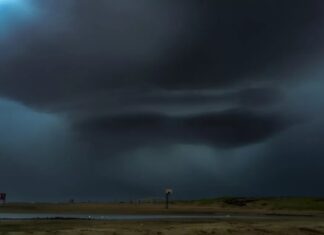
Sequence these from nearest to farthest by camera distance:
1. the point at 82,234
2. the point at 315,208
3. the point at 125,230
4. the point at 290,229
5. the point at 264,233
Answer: the point at 82,234 → the point at 125,230 → the point at 264,233 → the point at 290,229 → the point at 315,208

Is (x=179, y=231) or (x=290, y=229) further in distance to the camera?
(x=290, y=229)

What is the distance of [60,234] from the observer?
59.4m

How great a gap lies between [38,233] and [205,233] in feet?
60.0

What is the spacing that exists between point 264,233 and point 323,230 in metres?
11.9

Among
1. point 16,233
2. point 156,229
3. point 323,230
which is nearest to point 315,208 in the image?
point 323,230

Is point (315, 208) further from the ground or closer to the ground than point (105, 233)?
further from the ground

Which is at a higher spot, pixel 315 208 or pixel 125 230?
pixel 315 208

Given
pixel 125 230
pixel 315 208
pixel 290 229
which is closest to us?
pixel 125 230

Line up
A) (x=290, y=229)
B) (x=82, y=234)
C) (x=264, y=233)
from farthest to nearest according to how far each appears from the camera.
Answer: (x=290, y=229) < (x=264, y=233) < (x=82, y=234)

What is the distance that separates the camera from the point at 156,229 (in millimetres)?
67562

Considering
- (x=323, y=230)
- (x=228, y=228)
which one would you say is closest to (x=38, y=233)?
(x=228, y=228)

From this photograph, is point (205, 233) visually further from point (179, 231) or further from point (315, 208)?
point (315, 208)

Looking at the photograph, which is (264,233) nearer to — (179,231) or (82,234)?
(179,231)

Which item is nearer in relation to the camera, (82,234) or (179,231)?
(82,234)
